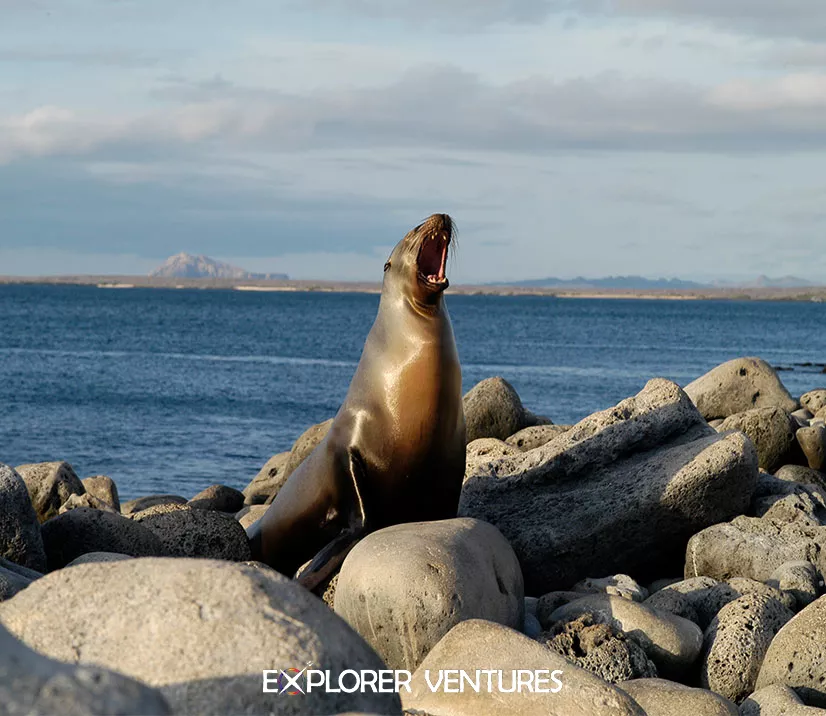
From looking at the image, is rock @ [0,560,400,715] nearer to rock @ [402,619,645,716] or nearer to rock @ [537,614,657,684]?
rock @ [402,619,645,716]

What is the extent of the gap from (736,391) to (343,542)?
9.71 meters

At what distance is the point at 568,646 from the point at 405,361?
2.77m

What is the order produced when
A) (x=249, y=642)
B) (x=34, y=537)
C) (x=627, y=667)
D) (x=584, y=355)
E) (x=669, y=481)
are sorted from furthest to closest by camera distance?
(x=584, y=355)
(x=669, y=481)
(x=34, y=537)
(x=627, y=667)
(x=249, y=642)

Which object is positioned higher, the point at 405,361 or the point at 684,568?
the point at 405,361

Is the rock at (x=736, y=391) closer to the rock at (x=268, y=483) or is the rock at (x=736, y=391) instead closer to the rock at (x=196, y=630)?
the rock at (x=268, y=483)

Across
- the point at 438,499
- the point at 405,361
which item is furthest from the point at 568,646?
the point at 405,361

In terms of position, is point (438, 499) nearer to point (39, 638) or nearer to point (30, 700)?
point (39, 638)

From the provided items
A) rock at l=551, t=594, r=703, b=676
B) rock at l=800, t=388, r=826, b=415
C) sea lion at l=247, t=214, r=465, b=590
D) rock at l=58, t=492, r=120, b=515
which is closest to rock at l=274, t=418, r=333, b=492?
rock at l=58, t=492, r=120, b=515

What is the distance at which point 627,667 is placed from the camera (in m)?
6.66

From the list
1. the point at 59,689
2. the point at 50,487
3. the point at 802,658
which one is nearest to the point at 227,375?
the point at 50,487

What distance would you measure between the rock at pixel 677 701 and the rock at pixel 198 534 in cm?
400

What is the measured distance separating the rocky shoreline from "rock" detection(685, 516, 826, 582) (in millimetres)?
17

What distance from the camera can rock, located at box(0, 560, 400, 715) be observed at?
341 centimetres

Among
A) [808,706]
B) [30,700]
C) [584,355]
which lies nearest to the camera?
[30,700]
